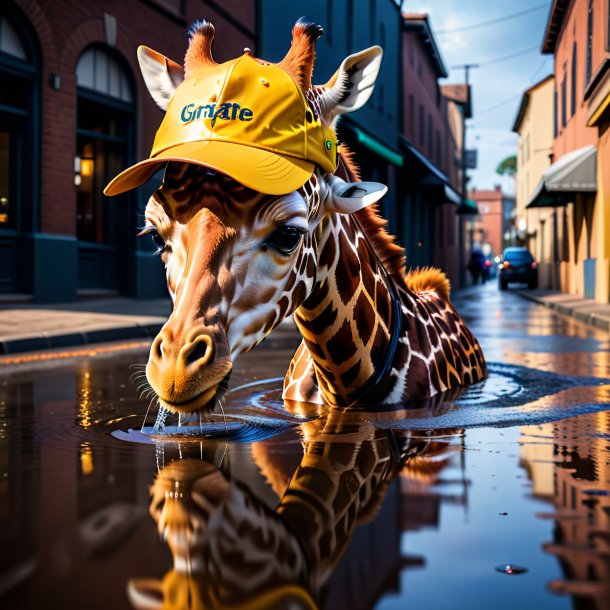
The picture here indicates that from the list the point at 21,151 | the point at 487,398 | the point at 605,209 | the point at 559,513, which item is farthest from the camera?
the point at 605,209

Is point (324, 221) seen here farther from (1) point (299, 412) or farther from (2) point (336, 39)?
(2) point (336, 39)

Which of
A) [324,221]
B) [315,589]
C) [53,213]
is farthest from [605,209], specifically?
[315,589]

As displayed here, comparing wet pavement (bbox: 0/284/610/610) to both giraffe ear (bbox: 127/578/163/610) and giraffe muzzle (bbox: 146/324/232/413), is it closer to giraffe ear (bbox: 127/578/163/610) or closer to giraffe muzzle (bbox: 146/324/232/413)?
giraffe ear (bbox: 127/578/163/610)

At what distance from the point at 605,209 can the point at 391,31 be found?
52.6 ft

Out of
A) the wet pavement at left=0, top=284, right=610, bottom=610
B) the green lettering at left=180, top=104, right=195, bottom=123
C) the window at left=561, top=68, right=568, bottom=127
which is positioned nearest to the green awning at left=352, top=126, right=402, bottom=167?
the window at left=561, top=68, right=568, bottom=127

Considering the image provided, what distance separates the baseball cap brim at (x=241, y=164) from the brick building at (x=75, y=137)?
13386mm

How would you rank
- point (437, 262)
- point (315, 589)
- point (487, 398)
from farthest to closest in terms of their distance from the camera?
point (437, 262) → point (487, 398) → point (315, 589)

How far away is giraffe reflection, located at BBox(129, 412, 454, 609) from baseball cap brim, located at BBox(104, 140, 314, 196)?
1.03m

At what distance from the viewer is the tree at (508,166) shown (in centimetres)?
10829

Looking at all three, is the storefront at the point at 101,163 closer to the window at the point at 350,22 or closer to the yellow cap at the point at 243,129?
the window at the point at 350,22

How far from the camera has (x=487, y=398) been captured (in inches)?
207

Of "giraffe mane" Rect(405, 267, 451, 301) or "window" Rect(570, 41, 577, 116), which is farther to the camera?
"window" Rect(570, 41, 577, 116)

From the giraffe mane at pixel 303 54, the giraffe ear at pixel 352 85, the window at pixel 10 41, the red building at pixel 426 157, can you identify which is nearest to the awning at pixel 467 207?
the red building at pixel 426 157

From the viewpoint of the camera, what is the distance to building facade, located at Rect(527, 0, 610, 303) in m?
22.1
